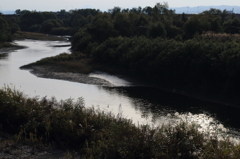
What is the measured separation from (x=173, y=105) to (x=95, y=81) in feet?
41.8

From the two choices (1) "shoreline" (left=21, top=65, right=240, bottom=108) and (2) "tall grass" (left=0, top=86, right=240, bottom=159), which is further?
(1) "shoreline" (left=21, top=65, right=240, bottom=108)

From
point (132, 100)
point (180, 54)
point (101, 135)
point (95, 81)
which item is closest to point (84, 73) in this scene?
point (95, 81)

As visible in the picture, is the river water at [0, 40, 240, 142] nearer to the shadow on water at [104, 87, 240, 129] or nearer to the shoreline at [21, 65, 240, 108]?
the shadow on water at [104, 87, 240, 129]

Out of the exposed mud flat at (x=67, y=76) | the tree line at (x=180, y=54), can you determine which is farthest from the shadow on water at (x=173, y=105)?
the exposed mud flat at (x=67, y=76)

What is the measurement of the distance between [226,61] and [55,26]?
113032 millimetres

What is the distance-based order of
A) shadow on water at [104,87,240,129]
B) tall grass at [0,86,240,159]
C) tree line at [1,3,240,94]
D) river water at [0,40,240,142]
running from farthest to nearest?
tree line at [1,3,240,94] < shadow on water at [104,87,240,129] < river water at [0,40,240,142] < tall grass at [0,86,240,159]

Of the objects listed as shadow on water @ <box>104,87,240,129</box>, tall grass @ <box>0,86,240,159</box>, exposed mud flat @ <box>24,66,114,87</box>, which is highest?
tall grass @ <box>0,86,240,159</box>

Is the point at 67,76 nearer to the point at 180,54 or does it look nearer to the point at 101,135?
the point at 180,54

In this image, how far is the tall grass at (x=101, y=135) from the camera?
9.91m

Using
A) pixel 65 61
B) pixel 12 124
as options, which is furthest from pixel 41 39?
pixel 12 124

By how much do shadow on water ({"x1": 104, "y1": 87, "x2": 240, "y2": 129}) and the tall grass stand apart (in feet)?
37.6

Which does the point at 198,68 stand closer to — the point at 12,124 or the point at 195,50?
the point at 195,50

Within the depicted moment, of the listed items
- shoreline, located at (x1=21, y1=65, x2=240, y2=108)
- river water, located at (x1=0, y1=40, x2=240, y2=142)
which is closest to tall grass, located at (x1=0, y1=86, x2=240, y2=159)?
river water, located at (x1=0, y1=40, x2=240, y2=142)

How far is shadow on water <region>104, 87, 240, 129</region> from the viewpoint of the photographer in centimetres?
2430
